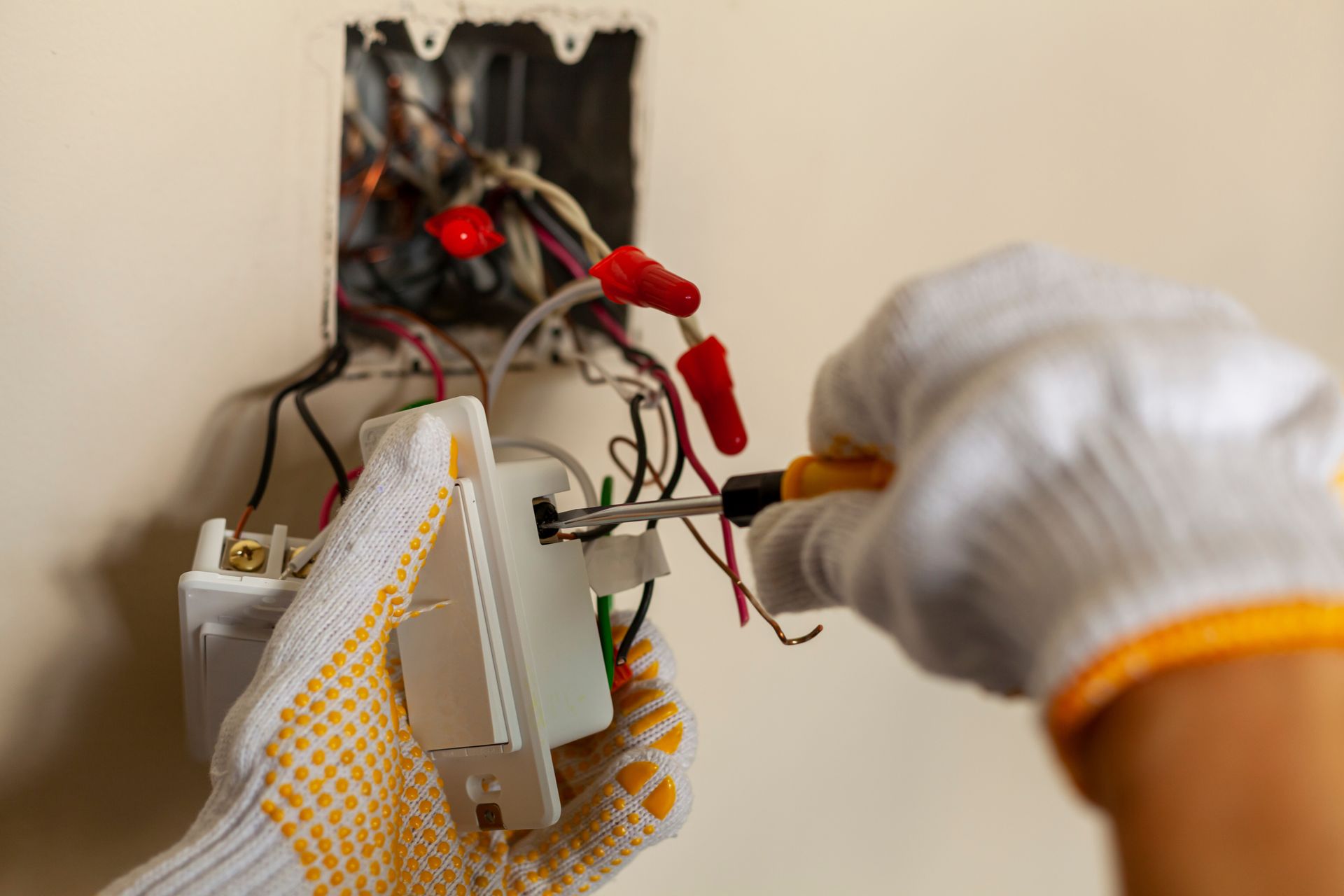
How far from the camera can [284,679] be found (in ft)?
1.54

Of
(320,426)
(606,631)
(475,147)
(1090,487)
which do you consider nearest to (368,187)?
(475,147)

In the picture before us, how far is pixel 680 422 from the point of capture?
66 cm

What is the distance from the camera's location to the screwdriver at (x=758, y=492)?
39 cm

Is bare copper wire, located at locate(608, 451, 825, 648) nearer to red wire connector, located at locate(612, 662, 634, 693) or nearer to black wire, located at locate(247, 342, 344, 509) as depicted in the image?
red wire connector, located at locate(612, 662, 634, 693)

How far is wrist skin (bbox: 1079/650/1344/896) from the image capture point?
230mm

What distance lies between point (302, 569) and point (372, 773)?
0.53ft

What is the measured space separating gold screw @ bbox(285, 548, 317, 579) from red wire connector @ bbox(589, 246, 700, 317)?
28cm

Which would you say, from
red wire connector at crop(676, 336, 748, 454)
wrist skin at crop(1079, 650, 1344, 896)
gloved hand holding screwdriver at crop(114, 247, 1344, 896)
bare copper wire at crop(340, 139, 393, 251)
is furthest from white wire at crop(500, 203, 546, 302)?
wrist skin at crop(1079, 650, 1344, 896)

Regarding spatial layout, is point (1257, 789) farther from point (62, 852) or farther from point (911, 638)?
point (62, 852)

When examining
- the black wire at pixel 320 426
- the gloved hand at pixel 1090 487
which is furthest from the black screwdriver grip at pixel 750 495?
the black wire at pixel 320 426

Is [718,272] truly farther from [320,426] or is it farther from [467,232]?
[320,426]

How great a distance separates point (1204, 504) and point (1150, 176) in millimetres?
721

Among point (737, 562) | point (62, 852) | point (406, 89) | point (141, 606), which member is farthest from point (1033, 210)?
point (62, 852)

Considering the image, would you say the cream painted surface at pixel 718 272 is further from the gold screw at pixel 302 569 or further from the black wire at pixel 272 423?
the gold screw at pixel 302 569
